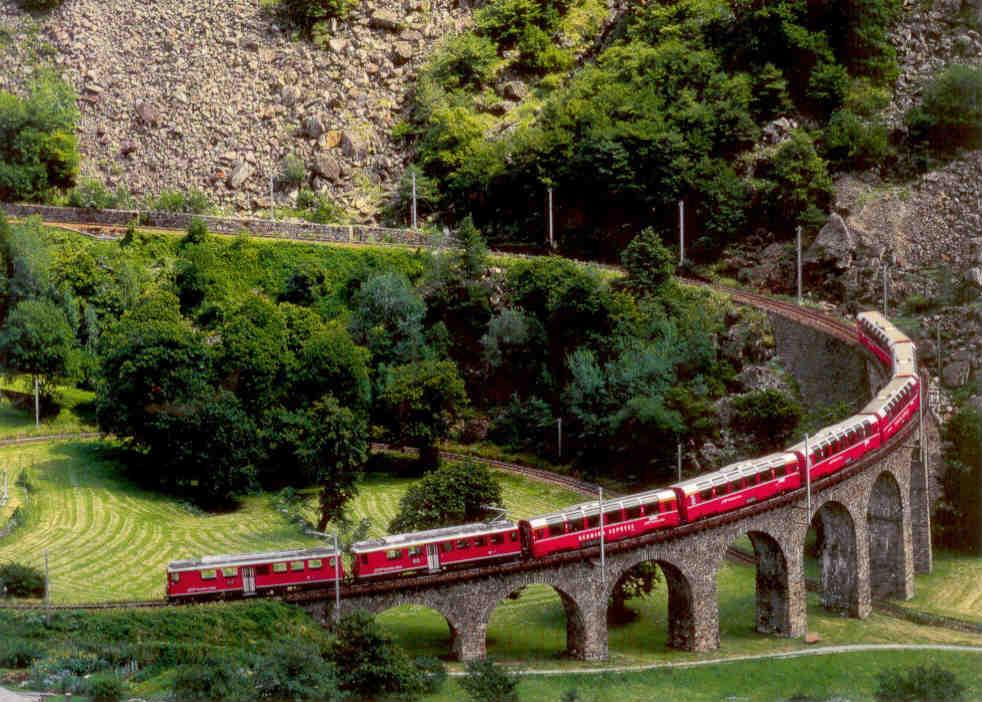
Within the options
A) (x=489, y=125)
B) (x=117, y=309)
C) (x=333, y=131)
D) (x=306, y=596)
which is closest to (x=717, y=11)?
(x=489, y=125)

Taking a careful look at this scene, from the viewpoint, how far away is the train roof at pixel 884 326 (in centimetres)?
9156

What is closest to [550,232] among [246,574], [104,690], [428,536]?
[428,536]

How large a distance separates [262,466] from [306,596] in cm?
2676

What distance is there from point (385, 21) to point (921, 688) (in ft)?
255

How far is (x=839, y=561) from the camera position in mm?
79312

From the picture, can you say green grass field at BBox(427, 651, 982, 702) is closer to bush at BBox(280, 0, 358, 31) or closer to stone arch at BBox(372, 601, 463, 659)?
stone arch at BBox(372, 601, 463, 659)

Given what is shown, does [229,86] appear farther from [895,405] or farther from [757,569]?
[757,569]

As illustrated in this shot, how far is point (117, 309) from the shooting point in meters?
106

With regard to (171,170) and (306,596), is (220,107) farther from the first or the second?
(306,596)

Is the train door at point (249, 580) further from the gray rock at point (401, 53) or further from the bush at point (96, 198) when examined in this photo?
the gray rock at point (401, 53)

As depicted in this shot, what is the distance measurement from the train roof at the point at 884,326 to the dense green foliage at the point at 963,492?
5.36m

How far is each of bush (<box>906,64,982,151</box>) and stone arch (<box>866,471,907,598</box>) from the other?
3380 centimetres

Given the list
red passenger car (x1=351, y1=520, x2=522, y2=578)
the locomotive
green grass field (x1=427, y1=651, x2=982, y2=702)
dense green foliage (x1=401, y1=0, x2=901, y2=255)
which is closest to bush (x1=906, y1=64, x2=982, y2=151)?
dense green foliage (x1=401, y1=0, x2=901, y2=255)

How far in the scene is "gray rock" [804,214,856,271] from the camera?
340ft
